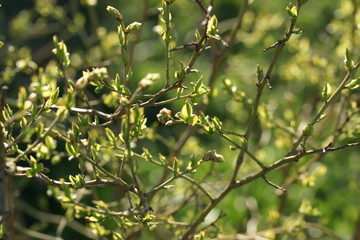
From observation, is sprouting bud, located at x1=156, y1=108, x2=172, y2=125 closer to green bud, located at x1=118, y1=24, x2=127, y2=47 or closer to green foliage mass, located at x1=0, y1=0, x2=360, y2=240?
green foliage mass, located at x1=0, y1=0, x2=360, y2=240

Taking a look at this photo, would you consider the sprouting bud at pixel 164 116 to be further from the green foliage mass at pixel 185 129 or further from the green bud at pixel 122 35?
the green bud at pixel 122 35

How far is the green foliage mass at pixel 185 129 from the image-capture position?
41.6 inches

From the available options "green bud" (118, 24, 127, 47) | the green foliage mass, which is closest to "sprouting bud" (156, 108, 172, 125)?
the green foliage mass

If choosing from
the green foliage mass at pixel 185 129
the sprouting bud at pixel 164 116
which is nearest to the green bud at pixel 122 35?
the green foliage mass at pixel 185 129

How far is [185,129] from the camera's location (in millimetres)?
3150

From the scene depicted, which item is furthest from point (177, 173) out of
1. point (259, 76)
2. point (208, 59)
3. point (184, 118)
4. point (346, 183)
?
point (208, 59)

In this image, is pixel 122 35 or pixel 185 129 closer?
pixel 122 35

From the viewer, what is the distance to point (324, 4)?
4340 mm

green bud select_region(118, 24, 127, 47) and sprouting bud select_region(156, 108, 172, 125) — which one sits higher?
green bud select_region(118, 24, 127, 47)

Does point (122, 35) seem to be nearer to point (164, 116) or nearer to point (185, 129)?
point (164, 116)

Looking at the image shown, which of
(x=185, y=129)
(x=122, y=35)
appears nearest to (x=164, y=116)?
(x=122, y=35)

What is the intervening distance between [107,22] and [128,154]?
3.84 meters

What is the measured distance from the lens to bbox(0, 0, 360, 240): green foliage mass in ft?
3.46

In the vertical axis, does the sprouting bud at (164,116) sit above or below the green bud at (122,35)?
below
